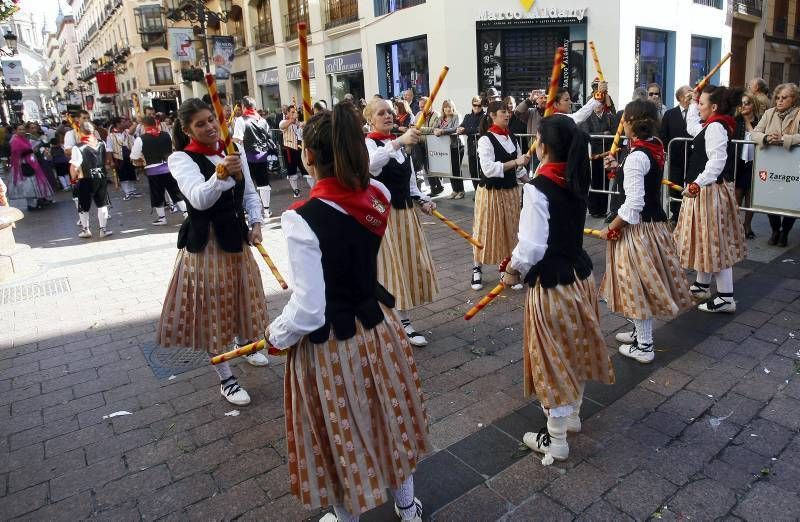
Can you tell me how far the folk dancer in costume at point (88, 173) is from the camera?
31.0ft

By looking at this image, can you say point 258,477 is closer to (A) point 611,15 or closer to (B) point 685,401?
(B) point 685,401

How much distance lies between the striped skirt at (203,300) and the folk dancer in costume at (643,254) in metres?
2.62

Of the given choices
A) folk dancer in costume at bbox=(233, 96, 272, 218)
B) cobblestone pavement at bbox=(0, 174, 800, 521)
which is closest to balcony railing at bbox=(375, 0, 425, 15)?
folk dancer in costume at bbox=(233, 96, 272, 218)

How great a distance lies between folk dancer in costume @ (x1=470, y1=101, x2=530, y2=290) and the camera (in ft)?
17.8

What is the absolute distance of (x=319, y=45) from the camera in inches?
808

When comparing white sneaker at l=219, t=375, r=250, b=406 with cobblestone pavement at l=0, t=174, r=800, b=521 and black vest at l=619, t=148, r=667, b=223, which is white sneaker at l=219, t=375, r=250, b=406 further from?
black vest at l=619, t=148, r=667, b=223

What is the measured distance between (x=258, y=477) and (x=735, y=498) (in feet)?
8.00

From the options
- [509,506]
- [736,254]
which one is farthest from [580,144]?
[736,254]

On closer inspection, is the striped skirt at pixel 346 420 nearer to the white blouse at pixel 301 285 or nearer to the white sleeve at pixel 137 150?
the white blouse at pixel 301 285

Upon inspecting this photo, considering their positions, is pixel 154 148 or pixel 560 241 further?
pixel 154 148

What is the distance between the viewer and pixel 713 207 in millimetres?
4816

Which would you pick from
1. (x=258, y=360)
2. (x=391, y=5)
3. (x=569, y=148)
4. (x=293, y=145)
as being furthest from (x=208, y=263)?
(x=391, y=5)

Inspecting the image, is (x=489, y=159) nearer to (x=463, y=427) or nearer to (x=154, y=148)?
(x=463, y=427)

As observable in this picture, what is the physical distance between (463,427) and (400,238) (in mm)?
1709
